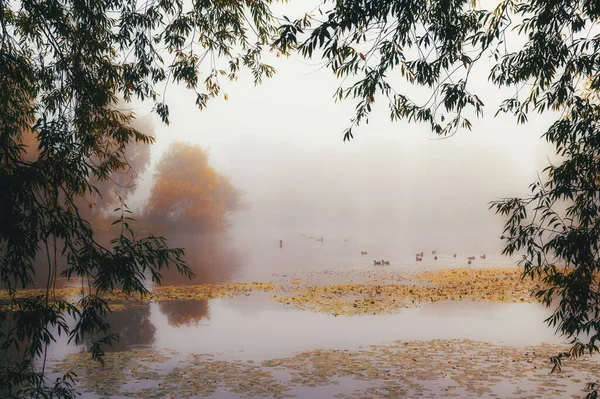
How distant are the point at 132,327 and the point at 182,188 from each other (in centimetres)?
5213

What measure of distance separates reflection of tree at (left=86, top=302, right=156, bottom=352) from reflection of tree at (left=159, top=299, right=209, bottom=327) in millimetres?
659

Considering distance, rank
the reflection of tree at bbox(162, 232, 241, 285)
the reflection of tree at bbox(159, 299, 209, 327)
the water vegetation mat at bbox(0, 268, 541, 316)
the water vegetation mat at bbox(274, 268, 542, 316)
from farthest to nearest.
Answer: the reflection of tree at bbox(162, 232, 241, 285) < the water vegetation mat at bbox(0, 268, 541, 316) < the water vegetation mat at bbox(274, 268, 542, 316) < the reflection of tree at bbox(159, 299, 209, 327)

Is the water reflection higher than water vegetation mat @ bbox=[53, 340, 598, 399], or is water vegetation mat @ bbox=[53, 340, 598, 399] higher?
the water reflection

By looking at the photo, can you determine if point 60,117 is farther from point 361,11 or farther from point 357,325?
point 357,325

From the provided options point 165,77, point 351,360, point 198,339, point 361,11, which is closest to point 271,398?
point 351,360

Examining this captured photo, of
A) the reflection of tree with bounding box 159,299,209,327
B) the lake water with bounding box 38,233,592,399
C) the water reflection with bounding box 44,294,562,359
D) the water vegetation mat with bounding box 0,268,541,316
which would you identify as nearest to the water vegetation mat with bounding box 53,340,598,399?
the lake water with bounding box 38,233,592,399

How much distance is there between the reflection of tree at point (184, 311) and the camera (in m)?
16.4

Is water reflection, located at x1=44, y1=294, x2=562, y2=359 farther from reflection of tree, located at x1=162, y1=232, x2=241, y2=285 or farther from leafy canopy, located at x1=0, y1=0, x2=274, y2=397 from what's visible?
reflection of tree, located at x1=162, y1=232, x2=241, y2=285

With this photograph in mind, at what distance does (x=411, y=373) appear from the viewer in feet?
35.5

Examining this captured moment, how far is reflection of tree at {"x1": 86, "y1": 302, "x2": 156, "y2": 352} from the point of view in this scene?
1341 centimetres

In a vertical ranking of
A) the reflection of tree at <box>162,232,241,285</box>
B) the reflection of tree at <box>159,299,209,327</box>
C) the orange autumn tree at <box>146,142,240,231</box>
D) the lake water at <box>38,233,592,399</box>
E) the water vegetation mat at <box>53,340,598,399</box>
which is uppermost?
the orange autumn tree at <box>146,142,240,231</box>

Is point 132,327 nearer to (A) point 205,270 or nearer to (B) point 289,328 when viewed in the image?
(B) point 289,328

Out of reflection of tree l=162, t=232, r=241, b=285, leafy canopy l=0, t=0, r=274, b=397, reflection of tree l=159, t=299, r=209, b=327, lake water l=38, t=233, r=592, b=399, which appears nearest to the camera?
leafy canopy l=0, t=0, r=274, b=397

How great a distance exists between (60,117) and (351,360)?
8036 millimetres
